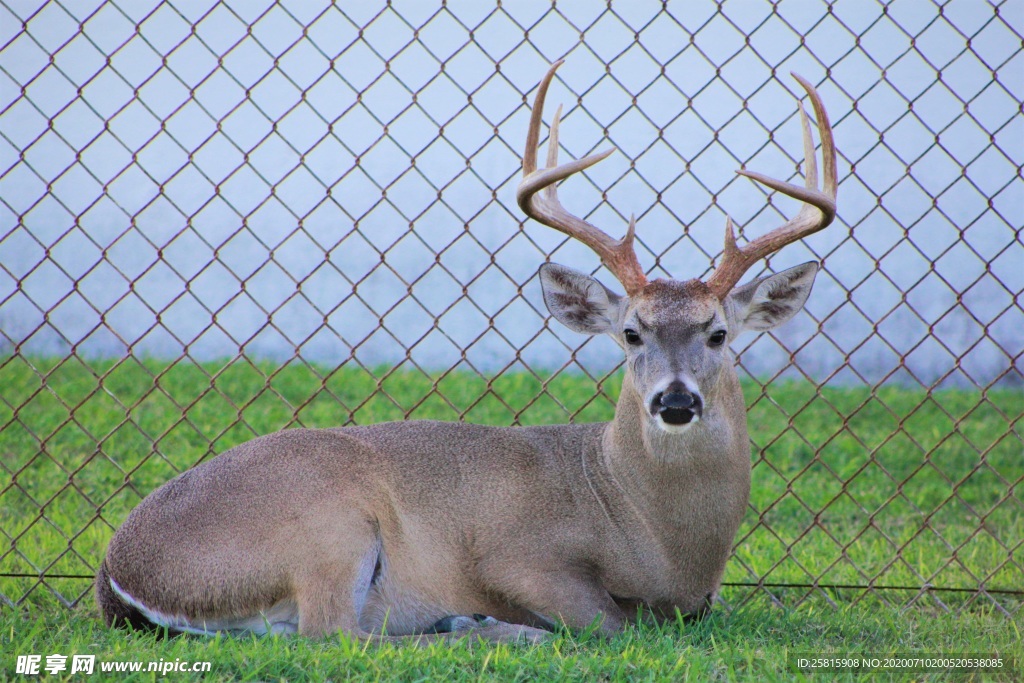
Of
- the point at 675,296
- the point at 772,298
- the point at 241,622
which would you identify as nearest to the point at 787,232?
the point at 772,298

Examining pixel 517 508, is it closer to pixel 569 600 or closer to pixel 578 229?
pixel 569 600

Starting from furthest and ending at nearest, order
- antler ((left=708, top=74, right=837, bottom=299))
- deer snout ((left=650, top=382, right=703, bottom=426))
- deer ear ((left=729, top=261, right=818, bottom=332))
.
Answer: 1. deer ear ((left=729, top=261, right=818, bottom=332))
2. antler ((left=708, top=74, right=837, bottom=299))
3. deer snout ((left=650, top=382, right=703, bottom=426))

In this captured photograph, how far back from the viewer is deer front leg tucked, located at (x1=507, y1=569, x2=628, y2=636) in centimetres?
409

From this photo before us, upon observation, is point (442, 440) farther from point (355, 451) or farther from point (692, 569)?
point (692, 569)

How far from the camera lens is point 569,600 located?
4121 mm

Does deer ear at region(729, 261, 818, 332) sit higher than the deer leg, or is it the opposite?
deer ear at region(729, 261, 818, 332)

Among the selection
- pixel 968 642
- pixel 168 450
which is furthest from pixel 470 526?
pixel 168 450

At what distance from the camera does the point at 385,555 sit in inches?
163

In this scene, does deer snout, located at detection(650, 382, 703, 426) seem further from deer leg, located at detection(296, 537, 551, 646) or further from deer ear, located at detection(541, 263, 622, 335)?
deer leg, located at detection(296, 537, 551, 646)

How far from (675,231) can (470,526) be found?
3.29 m

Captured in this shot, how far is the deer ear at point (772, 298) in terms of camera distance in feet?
14.2

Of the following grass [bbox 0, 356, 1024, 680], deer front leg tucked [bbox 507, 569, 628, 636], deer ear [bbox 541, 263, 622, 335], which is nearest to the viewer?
grass [bbox 0, 356, 1024, 680]

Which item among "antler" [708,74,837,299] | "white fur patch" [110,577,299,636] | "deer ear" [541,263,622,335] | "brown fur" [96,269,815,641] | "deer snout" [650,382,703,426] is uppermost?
"antler" [708,74,837,299]

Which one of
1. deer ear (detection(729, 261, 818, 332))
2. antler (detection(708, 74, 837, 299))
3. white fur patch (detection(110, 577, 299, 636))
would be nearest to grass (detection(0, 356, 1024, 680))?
white fur patch (detection(110, 577, 299, 636))
